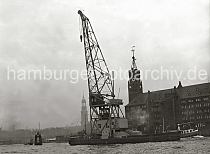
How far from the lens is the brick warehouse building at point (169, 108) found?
123 m

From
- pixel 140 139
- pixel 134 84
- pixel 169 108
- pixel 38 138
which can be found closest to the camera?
pixel 140 139

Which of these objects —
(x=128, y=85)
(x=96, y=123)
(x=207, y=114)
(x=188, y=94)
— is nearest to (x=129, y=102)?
(x=128, y=85)

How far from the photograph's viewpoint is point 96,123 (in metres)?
82.6

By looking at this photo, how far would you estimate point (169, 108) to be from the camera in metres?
131

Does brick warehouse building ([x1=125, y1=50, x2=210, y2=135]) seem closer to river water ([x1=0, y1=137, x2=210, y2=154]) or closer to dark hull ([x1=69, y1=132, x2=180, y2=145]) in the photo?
dark hull ([x1=69, y1=132, x2=180, y2=145])

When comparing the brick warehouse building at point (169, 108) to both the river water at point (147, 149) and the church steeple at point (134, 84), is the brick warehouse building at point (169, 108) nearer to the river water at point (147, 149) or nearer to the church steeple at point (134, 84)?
the church steeple at point (134, 84)

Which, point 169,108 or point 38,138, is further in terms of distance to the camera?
point 169,108

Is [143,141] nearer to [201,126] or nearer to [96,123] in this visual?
[96,123]

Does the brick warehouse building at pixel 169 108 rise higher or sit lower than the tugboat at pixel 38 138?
higher

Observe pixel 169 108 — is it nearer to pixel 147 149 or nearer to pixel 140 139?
pixel 140 139

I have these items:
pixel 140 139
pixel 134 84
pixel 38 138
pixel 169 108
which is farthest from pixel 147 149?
pixel 134 84

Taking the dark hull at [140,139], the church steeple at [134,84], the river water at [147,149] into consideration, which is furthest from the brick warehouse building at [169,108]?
the river water at [147,149]

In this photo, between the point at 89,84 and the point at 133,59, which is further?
the point at 133,59

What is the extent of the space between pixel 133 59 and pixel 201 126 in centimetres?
4450
